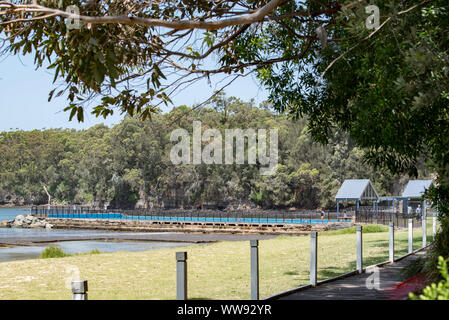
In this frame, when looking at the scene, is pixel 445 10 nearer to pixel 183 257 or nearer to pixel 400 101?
pixel 400 101

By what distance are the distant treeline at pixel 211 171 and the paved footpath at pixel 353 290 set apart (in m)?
55.8

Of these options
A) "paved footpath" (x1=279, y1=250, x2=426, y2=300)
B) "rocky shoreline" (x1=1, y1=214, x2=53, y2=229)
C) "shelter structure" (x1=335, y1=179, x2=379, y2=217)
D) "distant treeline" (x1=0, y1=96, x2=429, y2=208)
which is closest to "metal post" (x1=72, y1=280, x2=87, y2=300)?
"paved footpath" (x1=279, y1=250, x2=426, y2=300)

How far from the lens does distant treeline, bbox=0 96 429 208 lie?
264 feet

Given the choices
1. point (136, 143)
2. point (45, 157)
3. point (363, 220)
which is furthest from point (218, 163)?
point (45, 157)

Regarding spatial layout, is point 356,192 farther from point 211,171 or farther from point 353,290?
point 353,290

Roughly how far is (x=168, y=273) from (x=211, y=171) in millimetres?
74987

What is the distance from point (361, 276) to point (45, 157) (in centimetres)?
12938

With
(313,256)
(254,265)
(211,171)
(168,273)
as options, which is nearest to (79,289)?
(254,265)

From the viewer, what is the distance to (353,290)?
9430mm

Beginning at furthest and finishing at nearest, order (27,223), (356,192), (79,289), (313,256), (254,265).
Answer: (27,223), (356,192), (313,256), (254,265), (79,289)

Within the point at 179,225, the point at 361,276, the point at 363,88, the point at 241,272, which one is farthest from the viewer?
the point at 179,225

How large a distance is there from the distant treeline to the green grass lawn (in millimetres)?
47978

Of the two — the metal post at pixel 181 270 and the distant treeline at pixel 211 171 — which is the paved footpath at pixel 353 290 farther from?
the distant treeline at pixel 211 171

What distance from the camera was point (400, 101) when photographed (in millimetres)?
7289
